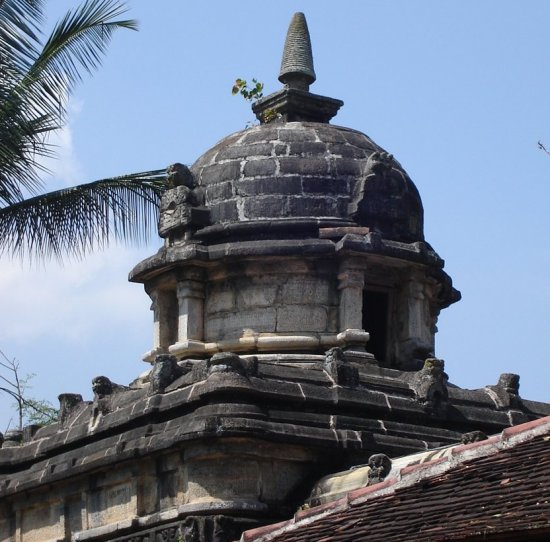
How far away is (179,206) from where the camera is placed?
26.1 m

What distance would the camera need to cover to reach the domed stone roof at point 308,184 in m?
25.6

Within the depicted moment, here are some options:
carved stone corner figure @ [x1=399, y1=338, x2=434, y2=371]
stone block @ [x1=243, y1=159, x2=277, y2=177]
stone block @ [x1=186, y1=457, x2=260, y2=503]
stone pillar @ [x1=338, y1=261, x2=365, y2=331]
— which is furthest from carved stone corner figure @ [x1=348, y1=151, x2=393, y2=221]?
stone block @ [x1=186, y1=457, x2=260, y2=503]

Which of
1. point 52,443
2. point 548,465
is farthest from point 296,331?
point 548,465

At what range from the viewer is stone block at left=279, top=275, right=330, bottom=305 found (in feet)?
82.7

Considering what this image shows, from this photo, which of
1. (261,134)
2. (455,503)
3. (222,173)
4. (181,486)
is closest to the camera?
(455,503)

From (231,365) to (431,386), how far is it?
10.3 ft

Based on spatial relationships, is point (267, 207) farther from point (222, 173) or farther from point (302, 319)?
point (302, 319)

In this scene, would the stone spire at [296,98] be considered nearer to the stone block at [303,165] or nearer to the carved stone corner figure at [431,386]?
the stone block at [303,165]

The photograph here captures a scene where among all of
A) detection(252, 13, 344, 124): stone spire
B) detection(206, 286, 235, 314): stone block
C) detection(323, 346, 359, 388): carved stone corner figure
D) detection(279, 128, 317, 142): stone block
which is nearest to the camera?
detection(323, 346, 359, 388): carved stone corner figure

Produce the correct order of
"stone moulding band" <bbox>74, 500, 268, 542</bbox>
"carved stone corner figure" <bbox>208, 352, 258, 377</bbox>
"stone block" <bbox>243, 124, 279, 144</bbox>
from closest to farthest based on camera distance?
1. "stone moulding band" <bbox>74, 500, 268, 542</bbox>
2. "carved stone corner figure" <bbox>208, 352, 258, 377</bbox>
3. "stone block" <bbox>243, 124, 279, 144</bbox>

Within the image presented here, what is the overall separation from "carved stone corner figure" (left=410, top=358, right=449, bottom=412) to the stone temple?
0.03 m

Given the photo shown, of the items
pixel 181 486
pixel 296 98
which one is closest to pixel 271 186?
pixel 296 98

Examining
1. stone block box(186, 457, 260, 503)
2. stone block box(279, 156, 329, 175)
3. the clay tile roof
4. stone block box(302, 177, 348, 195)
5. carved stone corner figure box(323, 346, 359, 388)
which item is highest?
stone block box(279, 156, 329, 175)

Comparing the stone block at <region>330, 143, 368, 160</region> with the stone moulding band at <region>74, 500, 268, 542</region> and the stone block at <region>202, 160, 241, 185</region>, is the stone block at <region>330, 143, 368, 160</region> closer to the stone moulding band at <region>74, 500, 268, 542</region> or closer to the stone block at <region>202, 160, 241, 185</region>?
the stone block at <region>202, 160, 241, 185</region>
